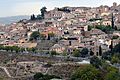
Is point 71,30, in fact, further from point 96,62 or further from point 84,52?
point 96,62

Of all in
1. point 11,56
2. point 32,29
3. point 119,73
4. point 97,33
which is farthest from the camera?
point 32,29

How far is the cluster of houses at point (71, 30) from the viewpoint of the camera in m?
49.2

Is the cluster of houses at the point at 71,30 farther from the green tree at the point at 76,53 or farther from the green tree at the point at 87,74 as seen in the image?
the green tree at the point at 87,74

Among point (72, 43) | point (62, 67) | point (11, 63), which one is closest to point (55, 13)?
point (72, 43)

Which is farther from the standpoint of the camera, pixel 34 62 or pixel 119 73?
pixel 34 62

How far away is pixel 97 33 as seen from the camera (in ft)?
172

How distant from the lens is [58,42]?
51.7 m

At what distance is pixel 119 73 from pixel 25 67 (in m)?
11.9

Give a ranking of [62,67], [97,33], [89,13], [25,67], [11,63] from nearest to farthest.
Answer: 1. [62,67]
2. [25,67]
3. [11,63]
4. [97,33]
5. [89,13]

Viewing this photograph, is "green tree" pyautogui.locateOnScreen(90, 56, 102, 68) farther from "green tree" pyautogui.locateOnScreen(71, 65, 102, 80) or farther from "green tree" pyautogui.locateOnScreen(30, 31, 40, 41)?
"green tree" pyautogui.locateOnScreen(30, 31, 40, 41)

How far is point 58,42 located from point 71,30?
5944mm

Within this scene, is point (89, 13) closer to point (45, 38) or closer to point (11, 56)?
point (45, 38)

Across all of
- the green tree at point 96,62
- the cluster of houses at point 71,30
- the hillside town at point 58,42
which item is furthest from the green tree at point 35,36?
the green tree at point 96,62

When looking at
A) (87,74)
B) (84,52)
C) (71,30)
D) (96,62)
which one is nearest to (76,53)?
(84,52)
